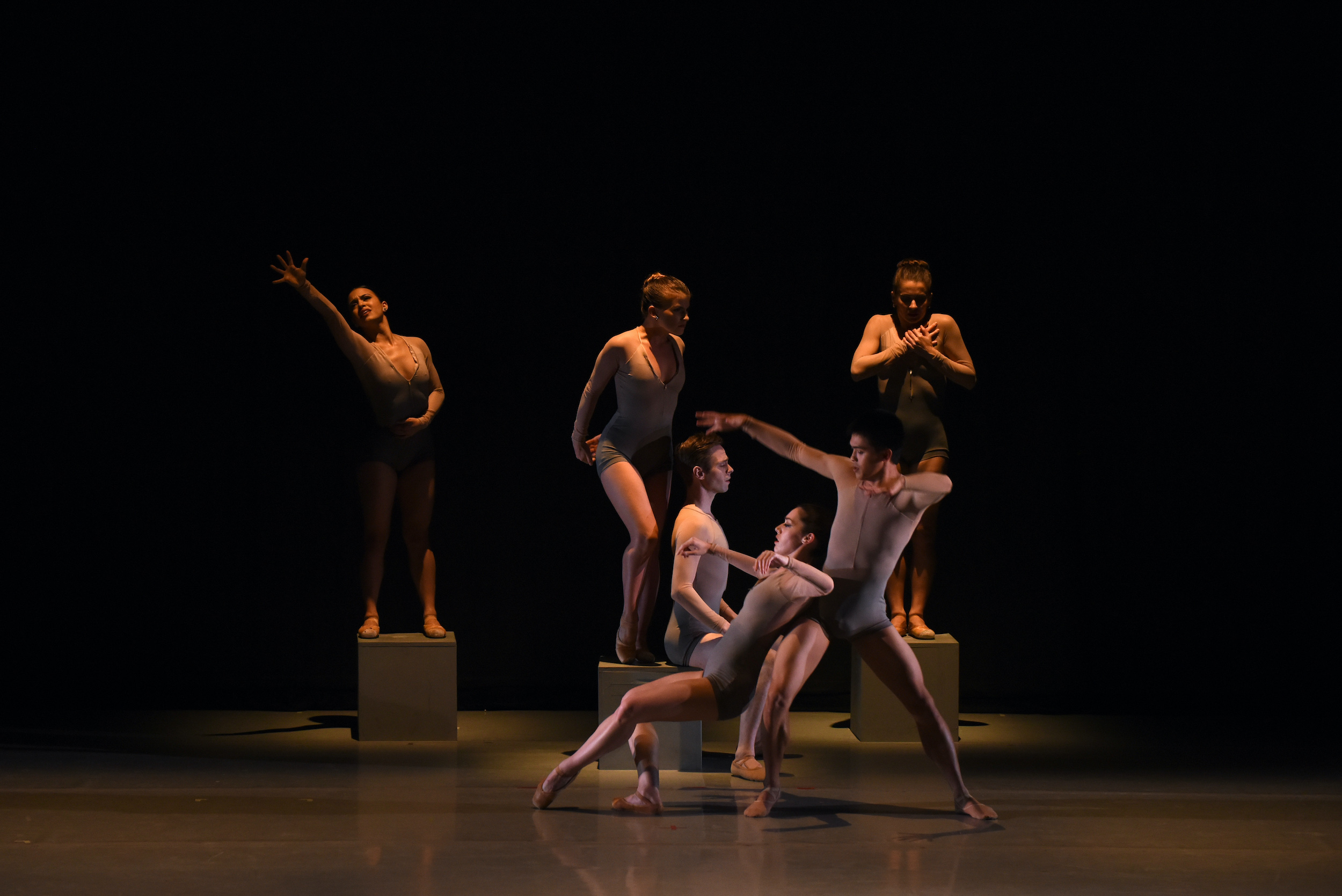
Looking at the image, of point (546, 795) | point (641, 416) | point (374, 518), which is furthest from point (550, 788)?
point (374, 518)

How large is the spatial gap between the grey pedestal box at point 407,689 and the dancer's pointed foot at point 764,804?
6.06 feet

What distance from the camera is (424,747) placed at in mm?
6062

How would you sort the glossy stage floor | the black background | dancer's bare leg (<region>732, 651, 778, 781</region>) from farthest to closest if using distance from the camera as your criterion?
the black background → dancer's bare leg (<region>732, 651, 778, 781</region>) → the glossy stage floor

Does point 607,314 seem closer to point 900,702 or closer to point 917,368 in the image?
point 917,368

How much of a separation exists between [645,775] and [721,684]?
1.30 feet

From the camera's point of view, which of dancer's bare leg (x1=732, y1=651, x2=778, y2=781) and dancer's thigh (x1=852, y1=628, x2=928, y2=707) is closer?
dancer's thigh (x1=852, y1=628, x2=928, y2=707)

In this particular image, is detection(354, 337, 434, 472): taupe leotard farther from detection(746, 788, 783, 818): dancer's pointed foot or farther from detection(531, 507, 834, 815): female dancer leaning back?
detection(746, 788, 783, 818): dancer's pointed foot

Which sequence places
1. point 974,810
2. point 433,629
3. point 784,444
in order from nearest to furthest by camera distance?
point 974,810, point 784,444, point 433,629

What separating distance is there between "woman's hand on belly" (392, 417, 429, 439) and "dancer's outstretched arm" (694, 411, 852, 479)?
1.82m

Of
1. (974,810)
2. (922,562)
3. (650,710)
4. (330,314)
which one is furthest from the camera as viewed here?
(922,562)

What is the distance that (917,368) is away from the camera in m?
6.30

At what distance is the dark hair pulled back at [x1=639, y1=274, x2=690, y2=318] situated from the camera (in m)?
5.63

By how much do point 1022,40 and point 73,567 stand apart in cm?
511

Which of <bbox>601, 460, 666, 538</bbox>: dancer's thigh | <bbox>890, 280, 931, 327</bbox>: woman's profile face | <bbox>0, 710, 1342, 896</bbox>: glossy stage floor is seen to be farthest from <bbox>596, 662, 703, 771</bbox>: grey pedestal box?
<bbox>890, 280, 931, 327</bbox>: woman's profile face
